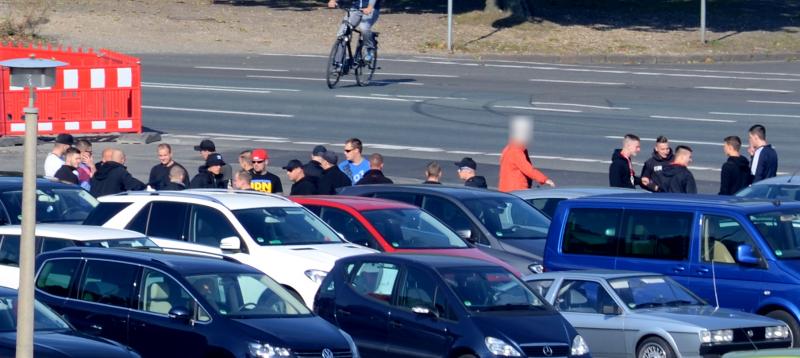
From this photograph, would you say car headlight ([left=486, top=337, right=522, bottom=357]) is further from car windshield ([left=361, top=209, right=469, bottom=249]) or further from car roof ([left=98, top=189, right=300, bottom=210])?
car roof ([left=98, top=189, right=300, bottom=210])

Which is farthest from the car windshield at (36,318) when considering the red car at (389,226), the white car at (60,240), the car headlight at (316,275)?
the red car at (389,226)

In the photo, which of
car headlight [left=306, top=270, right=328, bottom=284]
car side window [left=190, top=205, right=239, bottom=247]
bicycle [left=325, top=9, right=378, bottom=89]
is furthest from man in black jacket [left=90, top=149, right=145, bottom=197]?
bicycle [left=325, top=9, right=378, bottom=89]

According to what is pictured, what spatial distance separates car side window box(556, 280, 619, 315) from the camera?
12953mm

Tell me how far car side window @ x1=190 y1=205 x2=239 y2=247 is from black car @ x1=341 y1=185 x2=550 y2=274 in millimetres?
2611

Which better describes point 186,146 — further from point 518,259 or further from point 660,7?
point 660,7

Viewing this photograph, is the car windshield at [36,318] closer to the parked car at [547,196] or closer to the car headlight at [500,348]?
the car headlight at [500,348]

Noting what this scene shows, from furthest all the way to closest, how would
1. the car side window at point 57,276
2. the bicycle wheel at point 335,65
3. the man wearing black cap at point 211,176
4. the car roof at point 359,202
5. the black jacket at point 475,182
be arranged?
the bicycle wheel at point 335,65, the black jacket at point 475,182, the man wearing black cap at point 211,176, the car roof at point 359,202, the car side window at point 57,276

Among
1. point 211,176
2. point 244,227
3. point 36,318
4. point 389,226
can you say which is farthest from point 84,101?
point 36,318

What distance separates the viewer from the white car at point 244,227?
13.8 m

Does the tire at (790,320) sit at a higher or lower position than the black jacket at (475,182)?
lower

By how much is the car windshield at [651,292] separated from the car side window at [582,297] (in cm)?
13

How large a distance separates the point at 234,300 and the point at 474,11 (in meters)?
36.2

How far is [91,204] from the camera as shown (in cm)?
1684

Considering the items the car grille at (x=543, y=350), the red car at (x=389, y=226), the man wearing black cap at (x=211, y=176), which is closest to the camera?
the car grille at (x=543, y=350)
